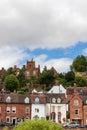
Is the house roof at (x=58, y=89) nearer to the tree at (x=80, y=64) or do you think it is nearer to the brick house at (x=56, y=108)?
the brick house at (x=56, y=108)

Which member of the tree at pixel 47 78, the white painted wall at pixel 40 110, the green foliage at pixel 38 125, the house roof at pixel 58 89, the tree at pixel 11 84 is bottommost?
the green foliage at pixel 38 125

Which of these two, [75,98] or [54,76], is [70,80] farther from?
[75,98]

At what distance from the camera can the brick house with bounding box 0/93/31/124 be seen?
94.8 m

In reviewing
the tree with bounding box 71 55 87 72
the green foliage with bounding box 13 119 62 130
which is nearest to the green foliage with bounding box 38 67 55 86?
the tree with bounding box 71 55 87 72

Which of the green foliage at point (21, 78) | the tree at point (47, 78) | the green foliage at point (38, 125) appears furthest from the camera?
the green foliage at point (21, 78)

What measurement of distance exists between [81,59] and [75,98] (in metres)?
68.4

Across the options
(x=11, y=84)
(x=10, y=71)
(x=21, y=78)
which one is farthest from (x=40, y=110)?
(x=10, y=71)

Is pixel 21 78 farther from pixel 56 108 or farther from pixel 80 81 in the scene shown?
pixel 56 108

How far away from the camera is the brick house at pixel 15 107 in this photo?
311 ft

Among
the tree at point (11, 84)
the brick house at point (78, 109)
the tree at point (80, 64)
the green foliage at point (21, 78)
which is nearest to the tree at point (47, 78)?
the green foliage at point (21, 78)

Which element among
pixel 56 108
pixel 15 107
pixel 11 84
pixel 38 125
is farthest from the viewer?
pixel 11 84

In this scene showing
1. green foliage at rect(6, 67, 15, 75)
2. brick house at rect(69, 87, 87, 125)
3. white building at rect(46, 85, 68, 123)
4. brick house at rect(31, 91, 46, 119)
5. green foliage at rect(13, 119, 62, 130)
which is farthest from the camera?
green foliage at rect(6, 67, 15, 75)

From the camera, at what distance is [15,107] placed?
9506 centimetres

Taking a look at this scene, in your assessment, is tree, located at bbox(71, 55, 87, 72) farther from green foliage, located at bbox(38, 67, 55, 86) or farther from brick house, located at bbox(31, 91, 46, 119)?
brick house, located at bbox(31, 91, 46, 119)
